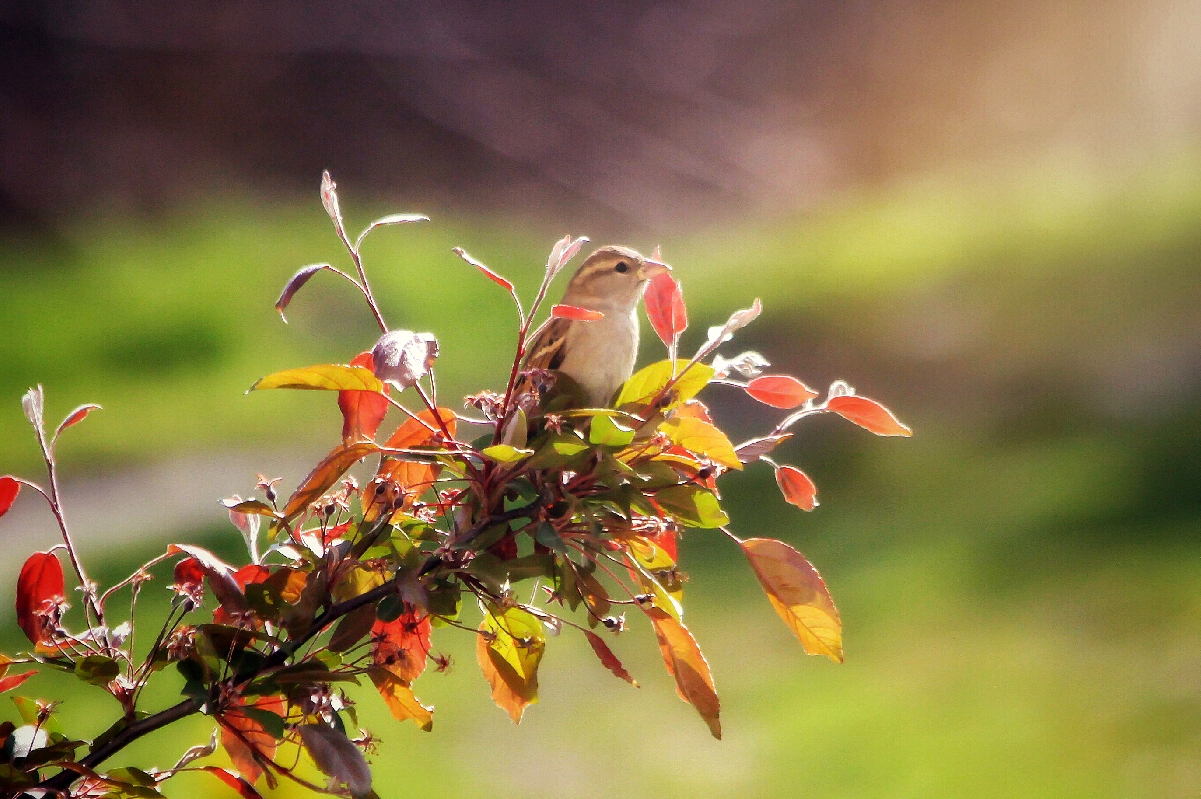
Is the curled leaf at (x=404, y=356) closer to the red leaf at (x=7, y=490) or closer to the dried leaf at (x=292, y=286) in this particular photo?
the dried leaf at (x=292, y=286)

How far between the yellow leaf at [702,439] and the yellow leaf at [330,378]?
0.13 m

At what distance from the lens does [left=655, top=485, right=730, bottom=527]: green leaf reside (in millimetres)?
481

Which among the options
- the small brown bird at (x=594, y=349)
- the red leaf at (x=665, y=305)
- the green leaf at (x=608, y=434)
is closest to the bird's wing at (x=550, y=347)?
the small brown bird at (x=594, y=349)

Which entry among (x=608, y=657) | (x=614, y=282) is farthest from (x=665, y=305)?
(x=614, y=282)

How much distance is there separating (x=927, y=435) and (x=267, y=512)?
6.69 feet

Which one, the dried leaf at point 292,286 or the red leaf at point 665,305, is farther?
the red leaf at point 665,305

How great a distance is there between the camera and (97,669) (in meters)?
0.45

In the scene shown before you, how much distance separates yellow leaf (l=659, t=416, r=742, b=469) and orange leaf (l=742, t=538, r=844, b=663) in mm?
50

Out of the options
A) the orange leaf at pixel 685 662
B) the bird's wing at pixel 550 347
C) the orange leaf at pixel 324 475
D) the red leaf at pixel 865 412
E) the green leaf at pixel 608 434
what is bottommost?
the orange leaf at pixel 685 662

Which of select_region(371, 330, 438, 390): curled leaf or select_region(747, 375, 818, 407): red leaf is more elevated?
select_region(371, 330, 438, 390): curled leaf

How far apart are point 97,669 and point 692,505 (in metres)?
0.26

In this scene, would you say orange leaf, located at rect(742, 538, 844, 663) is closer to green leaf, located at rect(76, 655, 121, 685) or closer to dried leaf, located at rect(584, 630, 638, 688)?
dried leaf, located at rect(584, 630, 638, 688)

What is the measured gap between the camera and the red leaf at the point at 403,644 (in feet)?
1.65

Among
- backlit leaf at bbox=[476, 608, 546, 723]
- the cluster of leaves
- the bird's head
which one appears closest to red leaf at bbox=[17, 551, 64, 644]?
the cluster of leaves
